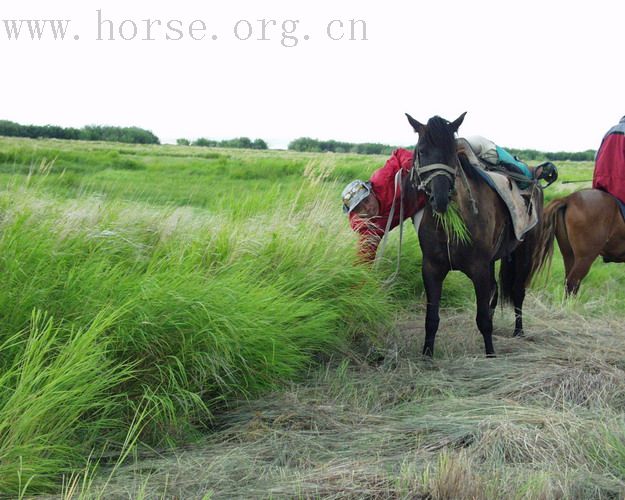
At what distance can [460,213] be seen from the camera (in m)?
4.55

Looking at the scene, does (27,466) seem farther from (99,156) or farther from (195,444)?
(99,156)

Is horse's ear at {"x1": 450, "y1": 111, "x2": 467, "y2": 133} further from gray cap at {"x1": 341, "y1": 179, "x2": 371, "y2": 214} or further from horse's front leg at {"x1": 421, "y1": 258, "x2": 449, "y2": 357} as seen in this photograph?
gray cap at {"x1": 341, "y1": 179, "x2": 371, "y2": 214}

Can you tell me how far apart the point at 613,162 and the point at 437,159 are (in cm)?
380

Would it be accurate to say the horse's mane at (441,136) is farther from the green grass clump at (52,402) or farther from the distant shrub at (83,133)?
the distant shrub at (83,133)

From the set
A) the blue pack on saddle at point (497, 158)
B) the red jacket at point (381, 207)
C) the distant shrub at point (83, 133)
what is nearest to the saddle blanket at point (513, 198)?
the blue pack on saddle at point (497, 158)

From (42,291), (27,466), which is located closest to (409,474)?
(27,466)

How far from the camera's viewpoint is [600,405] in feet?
11.9

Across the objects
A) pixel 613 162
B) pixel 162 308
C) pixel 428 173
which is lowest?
pixel 162 308

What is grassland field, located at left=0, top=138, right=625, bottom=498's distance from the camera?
271cm

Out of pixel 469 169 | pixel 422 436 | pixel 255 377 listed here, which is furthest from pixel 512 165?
pixel 422 436

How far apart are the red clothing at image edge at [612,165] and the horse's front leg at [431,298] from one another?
11.2 ft

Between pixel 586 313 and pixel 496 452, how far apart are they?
362 cm

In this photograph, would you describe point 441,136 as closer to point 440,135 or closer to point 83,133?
point 440,135

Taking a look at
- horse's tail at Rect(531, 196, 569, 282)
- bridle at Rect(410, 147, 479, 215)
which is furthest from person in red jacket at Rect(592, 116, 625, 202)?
bridle at Rect(410, 147, 479, 215)
